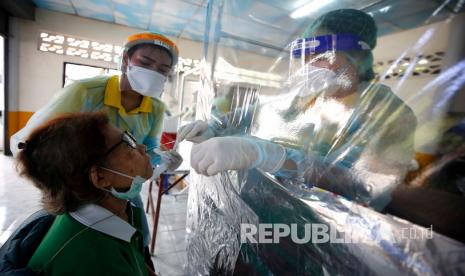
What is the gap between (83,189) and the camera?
33.5 inches

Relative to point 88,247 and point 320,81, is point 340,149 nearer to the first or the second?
point 320,81

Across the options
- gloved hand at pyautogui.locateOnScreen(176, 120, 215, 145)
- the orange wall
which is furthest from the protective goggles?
the orange wall

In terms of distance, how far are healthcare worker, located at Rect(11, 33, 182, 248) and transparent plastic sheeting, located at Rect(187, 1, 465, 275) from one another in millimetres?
597

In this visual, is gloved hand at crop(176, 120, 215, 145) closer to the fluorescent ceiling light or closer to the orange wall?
the fluorescent ceiling light

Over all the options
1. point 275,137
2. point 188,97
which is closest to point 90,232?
point 275,137

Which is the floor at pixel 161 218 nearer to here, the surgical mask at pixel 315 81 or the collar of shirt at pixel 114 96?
the collar of shirt at pixel 114 96

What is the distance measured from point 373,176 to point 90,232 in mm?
766

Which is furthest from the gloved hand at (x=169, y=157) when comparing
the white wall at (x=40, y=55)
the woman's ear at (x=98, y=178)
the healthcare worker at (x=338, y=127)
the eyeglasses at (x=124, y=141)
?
the white wall at (x=40, y=55)

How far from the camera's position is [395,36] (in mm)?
493

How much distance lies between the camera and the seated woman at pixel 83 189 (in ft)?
2.24

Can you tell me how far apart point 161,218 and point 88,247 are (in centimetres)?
224

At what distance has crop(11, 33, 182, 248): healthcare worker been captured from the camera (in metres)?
1.32

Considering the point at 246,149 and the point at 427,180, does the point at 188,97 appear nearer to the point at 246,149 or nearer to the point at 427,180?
the point at 246,149

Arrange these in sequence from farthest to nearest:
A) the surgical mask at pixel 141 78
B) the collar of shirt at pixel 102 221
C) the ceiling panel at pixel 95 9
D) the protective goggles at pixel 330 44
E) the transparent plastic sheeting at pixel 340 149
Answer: the ceiling panel at pixel 95 9, the surgical mask at pixel 141 78, the collar of shirt at pixel 102 221, the protective goggles at pixel 330 44, the transparent plastic sheeting at pixel 340 149
